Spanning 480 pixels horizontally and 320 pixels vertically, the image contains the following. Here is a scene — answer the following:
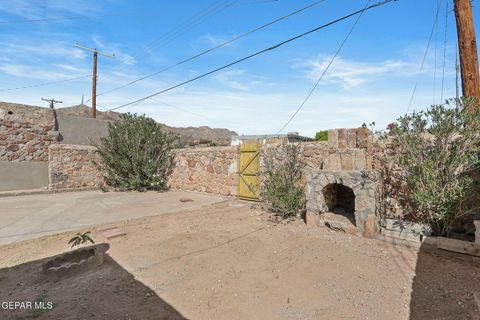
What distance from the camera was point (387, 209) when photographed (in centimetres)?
543

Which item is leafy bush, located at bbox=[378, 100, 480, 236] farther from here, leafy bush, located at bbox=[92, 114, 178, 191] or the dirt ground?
leafy bush, located at bbox=[92, 114, 178, 191]

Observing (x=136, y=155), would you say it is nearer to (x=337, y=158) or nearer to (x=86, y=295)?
(x=337, y=158)

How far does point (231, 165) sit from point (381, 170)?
196 inches

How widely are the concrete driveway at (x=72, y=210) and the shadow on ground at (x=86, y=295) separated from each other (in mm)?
1769

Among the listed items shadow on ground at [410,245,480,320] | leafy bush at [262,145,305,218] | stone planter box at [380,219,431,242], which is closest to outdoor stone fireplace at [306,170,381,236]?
stone planter box at [380,219,431,242]

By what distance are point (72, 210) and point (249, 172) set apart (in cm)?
524

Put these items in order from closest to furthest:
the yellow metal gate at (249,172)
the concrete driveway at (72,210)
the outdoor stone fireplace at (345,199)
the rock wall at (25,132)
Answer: the outdoor stone fireplace at (345,199)
the concrete driveway at (72,210)
the yellow metal gate at (249,172)
the rock wall at (25,132)

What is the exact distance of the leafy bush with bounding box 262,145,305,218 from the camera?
6250 millimetres

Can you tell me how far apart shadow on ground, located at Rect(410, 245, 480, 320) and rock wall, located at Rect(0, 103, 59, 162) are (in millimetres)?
12727

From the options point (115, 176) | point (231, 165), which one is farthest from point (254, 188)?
point (115, 176)

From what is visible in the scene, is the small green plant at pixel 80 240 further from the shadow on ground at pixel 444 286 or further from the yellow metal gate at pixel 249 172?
the yellow metal gate at pixel 249 172

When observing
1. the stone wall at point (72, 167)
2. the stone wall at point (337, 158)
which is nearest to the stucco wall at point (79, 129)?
the stone wall at point (72, 167)

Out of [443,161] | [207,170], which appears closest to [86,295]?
[443,161]

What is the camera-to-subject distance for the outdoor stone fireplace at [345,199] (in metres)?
4.80
